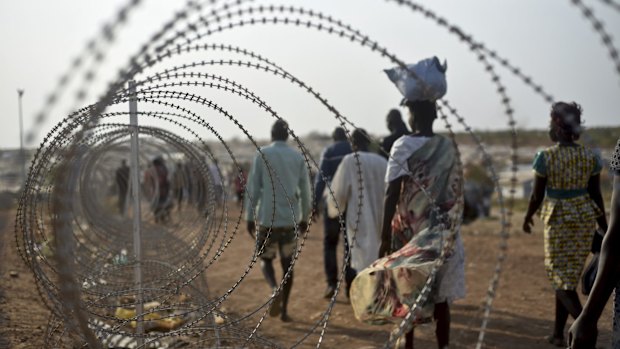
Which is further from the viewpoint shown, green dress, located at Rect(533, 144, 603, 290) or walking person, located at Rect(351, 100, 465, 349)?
green dress, located at Rect(533, 144, 603, 290)

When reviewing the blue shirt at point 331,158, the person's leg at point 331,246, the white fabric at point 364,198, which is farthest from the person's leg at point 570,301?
the blue shirt at point 331,158

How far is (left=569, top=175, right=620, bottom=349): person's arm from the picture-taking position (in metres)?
2.93

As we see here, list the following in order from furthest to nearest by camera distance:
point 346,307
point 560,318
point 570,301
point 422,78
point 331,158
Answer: point 331,158 < point 346,307 < point 560,318 < point 570,301 < point 422,78

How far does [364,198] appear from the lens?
704 cm

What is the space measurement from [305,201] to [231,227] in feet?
39.8

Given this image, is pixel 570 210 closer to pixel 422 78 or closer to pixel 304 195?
pixel 422 78

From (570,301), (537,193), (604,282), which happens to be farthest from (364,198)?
(604,282)

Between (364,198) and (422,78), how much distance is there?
238 cm

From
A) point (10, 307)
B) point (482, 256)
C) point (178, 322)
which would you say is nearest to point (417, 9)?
point (178, 322)

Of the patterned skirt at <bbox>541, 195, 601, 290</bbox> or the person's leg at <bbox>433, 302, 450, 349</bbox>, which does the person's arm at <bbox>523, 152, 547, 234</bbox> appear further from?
the person's leg at <bbox>433, 302, 450, 349</bbox>

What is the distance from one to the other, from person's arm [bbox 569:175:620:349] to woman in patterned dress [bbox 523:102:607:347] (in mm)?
2573

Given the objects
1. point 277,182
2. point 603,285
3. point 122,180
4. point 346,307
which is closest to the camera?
point 603,285

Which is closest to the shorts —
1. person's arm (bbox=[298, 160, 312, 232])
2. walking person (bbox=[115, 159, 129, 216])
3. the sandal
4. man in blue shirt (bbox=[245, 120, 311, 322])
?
man in blue shirt (bbox=[245, 120, 311, 322])

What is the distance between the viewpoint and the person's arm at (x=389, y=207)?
201 inches
